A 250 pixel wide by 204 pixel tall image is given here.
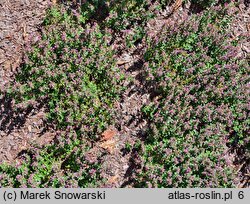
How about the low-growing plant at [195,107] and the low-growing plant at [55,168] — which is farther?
the low-growing plant at [195,107]

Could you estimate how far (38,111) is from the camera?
6.39 meters

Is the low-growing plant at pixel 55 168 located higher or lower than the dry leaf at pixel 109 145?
lower

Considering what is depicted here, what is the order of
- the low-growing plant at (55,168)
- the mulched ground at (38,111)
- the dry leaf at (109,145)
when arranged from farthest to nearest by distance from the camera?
the dry leaf at (109,145) → the mulched ground at (38,111) → the low-growing plant at (55,168)

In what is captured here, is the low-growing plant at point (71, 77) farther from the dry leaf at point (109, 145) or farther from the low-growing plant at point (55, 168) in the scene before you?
the low-growing plant at point (55, 168)

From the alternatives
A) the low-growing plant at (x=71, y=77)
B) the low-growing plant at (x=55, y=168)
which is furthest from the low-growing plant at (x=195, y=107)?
the low-growing plant at (x=55, y=168)

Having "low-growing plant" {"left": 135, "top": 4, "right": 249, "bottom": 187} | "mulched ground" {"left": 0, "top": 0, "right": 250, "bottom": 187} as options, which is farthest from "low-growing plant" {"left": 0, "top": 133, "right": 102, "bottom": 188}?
"low-growing plant" {"left": 135, "top": 4, "right": 249, "bottom": 187}

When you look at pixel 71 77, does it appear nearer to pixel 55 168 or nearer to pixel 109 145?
pixel 109 145

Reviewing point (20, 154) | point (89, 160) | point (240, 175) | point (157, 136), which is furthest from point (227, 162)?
point (20, 154)

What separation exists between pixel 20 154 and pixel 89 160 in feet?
3.62

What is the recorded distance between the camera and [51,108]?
6.36 metres

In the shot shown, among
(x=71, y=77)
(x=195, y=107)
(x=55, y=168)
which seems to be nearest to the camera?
(x=55, y=168)

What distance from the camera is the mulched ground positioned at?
20.6 ft

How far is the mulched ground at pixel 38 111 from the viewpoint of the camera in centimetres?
629

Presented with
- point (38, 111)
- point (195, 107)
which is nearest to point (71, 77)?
point (38, 111)
